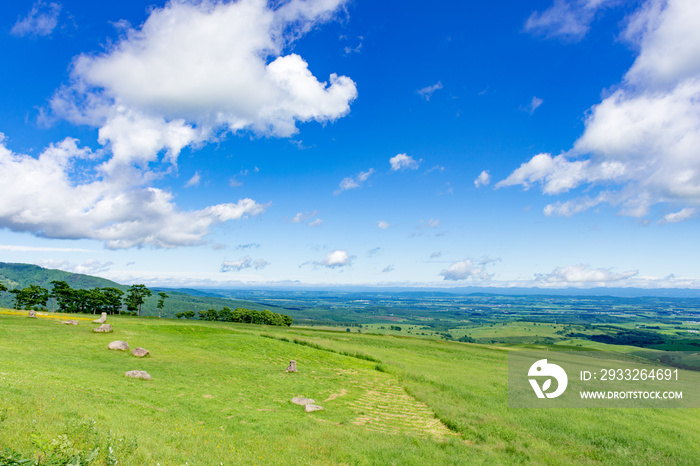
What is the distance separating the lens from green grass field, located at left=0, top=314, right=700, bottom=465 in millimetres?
15539

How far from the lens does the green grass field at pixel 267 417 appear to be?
51.0 ft

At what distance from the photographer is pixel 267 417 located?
80.9 feet

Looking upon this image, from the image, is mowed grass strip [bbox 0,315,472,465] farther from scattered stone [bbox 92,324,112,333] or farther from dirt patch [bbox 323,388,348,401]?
scattered stone [bbox 92,324,112,333]

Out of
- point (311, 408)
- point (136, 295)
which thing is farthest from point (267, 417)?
point (136, 295)

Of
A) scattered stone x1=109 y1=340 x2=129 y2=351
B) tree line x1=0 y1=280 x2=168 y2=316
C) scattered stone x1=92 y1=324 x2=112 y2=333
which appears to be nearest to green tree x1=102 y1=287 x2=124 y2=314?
tree line x1=0 y1=280 x2=168 y2=316

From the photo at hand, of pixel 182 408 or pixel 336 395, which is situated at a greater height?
pixel 182 408

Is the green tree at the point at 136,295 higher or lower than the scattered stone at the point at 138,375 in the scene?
lower

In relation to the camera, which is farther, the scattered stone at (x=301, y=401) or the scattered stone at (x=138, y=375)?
the scattered stone at (x=138, y=375)

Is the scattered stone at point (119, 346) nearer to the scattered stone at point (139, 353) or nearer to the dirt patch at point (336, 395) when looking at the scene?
the scattered stone at point (139, 353)

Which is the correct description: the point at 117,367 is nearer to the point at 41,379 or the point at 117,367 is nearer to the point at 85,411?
the point at 41,379

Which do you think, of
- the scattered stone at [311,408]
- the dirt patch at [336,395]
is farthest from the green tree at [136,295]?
the scattered stone at [311,408]

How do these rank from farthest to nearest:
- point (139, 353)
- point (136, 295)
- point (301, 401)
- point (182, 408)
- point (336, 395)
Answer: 1. point (136, 295)
2. point (139, 353)
3. point (336, 395)
4. point (301, 401)
5. point (182, 408)

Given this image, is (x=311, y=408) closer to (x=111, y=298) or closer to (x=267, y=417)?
(x=267, y=417)

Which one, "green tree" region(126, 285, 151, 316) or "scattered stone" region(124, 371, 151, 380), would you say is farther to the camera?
Result: "green tree" region(126, 285, 151, 316)
